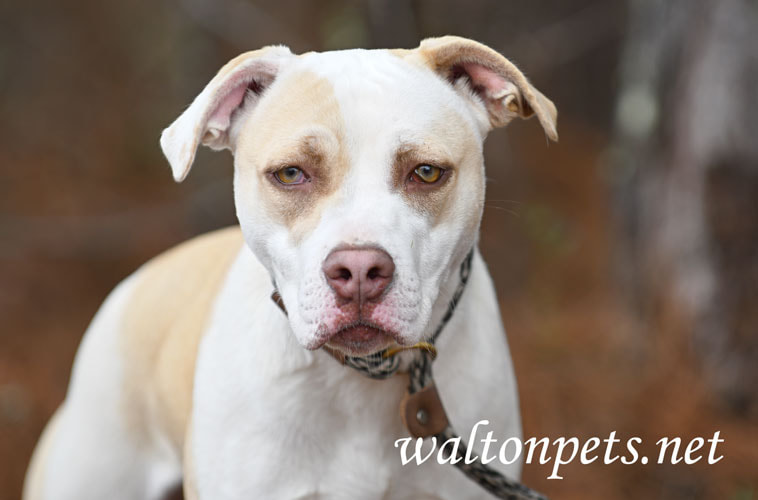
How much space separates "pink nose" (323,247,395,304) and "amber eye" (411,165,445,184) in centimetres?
29

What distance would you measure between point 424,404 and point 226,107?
1005 millimetres

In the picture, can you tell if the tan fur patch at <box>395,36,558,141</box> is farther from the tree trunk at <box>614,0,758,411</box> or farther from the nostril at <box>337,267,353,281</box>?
the tree trunk at <box>614,0,758,411</box>

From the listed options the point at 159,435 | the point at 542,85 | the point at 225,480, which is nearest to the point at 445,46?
the point at 225,480

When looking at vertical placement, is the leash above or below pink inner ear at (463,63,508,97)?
below

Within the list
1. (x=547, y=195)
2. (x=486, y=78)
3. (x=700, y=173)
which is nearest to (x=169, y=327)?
(x=486, y=78)

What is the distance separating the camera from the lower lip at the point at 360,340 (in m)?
2.04

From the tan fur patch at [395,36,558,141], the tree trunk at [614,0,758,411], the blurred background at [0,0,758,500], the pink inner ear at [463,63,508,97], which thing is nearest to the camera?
the tan fur patch at [395,36,558,141]

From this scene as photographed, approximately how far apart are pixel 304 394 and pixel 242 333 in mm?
267

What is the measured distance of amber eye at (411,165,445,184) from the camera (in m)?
2.16

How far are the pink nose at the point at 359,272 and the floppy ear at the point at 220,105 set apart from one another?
1.77 ft

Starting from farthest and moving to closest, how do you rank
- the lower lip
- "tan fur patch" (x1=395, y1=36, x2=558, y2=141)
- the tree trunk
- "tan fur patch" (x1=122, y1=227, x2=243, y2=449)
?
the tree trunk, "tan fur patch" (x1=122, y1=227, x2=243, y2=449), "tan fur patch" (x1=395, y1=36, x2=558, y2=141), the lower lip

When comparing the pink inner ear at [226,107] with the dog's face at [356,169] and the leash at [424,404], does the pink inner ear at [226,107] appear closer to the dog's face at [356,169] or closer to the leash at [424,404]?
the dog's face at [356,169]

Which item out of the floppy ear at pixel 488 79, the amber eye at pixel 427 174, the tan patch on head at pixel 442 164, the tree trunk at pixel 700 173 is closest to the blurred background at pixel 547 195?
the tree trunk at pixel 700 173

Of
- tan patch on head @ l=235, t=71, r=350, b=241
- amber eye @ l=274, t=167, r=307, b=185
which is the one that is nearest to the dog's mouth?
tan patch on head @ l=235, t=71, r=350, b=241
